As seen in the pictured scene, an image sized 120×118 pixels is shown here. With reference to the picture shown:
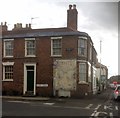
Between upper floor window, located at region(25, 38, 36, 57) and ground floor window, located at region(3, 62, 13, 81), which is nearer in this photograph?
upper floor window, located at region(25, 38, 36, 57)

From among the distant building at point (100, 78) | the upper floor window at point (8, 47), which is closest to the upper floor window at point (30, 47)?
the upper floor window at point (8, 47)

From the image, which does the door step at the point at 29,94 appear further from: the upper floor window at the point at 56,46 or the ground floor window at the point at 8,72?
the upper floor window at the point at 56,46

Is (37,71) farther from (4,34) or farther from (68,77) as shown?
(4,34)

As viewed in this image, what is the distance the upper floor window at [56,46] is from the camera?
38250 mm

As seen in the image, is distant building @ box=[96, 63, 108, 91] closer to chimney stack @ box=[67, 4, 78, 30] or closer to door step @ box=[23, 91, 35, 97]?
chimney stack @ box=[67, 4, 78, 30]

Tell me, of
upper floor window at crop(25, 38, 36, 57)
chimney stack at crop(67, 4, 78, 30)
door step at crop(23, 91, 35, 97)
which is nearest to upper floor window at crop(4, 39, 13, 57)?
upper floor window at crop(25, 38, 36, 57)

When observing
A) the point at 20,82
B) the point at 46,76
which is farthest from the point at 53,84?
the point at 20,82

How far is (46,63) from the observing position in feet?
126

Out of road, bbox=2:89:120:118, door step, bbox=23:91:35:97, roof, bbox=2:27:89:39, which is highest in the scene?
roof, bbox=2:27:89:39

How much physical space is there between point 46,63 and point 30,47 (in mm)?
2629

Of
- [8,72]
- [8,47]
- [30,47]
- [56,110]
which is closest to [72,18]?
[30,47]

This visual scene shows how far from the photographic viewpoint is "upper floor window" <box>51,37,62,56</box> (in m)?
38.2

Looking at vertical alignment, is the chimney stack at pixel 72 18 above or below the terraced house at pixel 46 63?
above

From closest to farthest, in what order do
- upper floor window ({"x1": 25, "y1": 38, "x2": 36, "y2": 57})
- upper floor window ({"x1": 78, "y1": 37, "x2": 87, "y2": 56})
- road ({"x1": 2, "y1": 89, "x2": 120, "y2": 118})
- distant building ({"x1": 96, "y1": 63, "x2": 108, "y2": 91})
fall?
1. road ({"x1": 2, "y1": 89, "x2": 120, "y2": 118})
2. upper floor window ({"x1": 78, "y1": 37, "x2": 87, "y2": 56})
3. upper floor window ({"x1": 25, "y1": 38, "x2": 36, "y2": 57})
4. distant building ({"x1": 96, "y1": 63, "x2": 108, "y2": 91})
